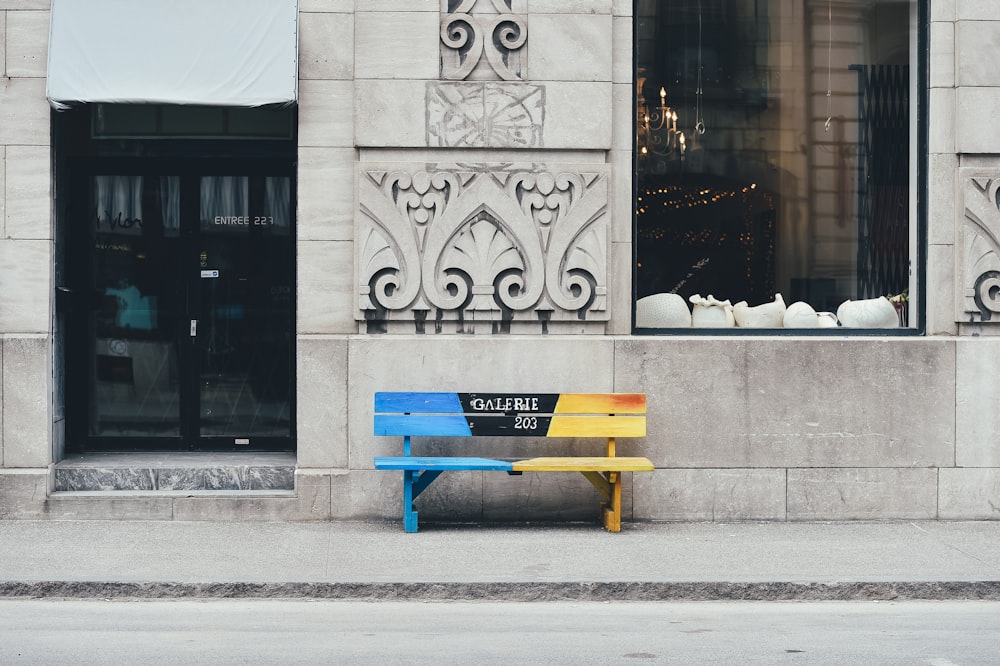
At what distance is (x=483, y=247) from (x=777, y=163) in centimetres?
287

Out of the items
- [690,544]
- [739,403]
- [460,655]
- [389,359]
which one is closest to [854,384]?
[739,403]

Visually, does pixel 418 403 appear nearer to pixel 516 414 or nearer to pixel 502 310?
pixel 516 414

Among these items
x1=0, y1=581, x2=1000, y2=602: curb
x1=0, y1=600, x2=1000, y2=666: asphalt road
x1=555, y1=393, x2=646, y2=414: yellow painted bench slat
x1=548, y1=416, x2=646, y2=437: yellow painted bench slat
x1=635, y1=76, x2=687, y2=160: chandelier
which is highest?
x1=635, y1=76, x2=687, y2=160: chandelier

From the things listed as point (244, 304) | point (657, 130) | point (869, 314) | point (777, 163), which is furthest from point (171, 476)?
point (869, 314)

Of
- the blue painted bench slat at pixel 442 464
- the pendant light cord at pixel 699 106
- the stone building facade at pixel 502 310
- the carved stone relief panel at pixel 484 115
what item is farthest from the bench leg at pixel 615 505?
the pendant light cord at pixel 699 106

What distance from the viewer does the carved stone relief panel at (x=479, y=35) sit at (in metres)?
10.4

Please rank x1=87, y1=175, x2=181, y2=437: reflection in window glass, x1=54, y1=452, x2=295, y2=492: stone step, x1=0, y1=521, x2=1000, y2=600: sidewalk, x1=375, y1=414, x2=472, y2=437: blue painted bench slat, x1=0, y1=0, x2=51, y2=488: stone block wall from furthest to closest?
x1=87, y1=175, x2=181, y2=437: reflection in window glass, x1=54, y1=452, x2=295, y2=492: stone step, x1=0, y1=0, x2=51, y2=488: stone block wall, x1=375, y1=414, x2=472, y2=437: blue painted bench slat, x1=0, y1=521, x2=1000, y2=600: sidewalk

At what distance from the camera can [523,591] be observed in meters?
8.11

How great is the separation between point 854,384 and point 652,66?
10.8ft

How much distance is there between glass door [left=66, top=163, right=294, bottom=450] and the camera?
11609mm

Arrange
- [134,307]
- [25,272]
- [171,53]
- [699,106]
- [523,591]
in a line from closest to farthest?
[523,591], [171,53], [25,272], [699,106], [134,307]

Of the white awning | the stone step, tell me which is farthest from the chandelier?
the stone step

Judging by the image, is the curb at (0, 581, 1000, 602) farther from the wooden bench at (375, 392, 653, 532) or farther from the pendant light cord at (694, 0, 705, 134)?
the pendant light cord at (694, 0, 705, 134)

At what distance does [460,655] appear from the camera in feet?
22.3
